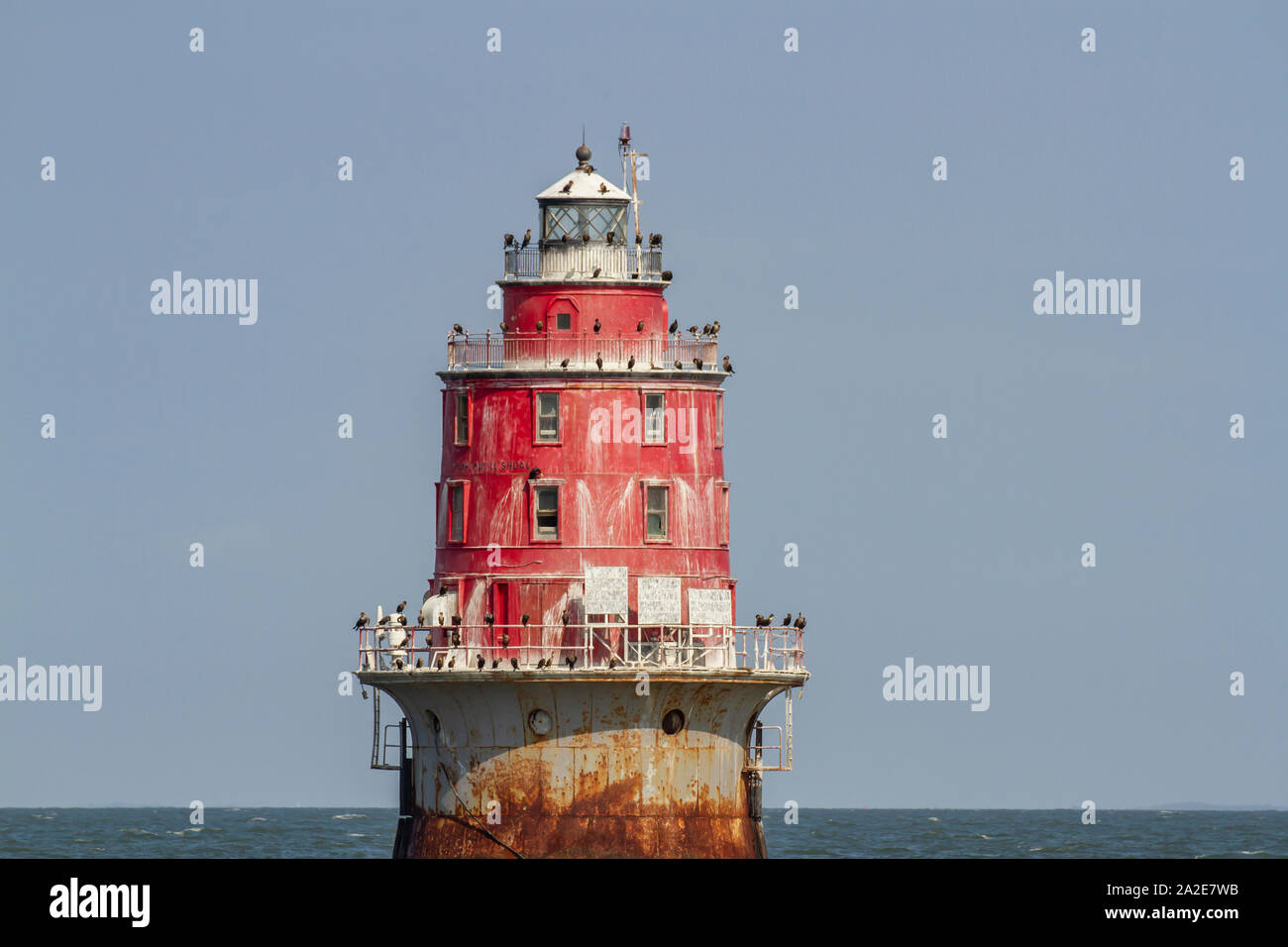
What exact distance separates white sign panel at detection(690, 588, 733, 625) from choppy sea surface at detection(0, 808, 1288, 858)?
4195 cm

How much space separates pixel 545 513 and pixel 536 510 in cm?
23

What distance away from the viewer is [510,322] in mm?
82000

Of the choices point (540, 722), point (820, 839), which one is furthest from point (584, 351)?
point (820, 839)

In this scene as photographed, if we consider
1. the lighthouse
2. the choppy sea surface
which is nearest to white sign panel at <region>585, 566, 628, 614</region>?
the lighthouse

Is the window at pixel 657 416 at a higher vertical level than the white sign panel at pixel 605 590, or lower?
higher

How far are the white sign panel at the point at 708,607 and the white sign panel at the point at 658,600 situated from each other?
0.39 metres

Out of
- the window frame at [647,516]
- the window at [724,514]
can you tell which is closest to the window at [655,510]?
the window frame at [647,516]

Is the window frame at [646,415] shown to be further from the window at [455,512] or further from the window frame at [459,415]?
the window at [455,512]

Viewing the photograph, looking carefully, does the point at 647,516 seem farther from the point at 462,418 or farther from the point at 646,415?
the point at 462,418

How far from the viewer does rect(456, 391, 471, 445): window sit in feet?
270

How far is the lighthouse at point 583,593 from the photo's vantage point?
7969 centimetres
